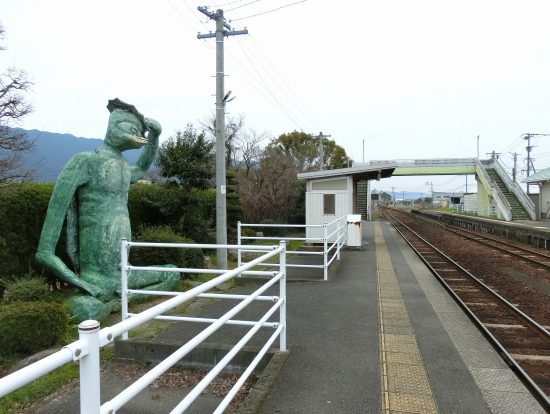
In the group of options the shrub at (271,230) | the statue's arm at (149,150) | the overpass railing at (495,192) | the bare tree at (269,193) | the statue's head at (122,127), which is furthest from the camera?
the overpass railing at (495,192)

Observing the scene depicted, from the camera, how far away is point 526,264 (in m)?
13.2

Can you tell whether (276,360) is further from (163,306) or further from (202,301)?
(202,301)

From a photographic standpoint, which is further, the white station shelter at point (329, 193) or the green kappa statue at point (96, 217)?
the white station shelter at point (329, 193)

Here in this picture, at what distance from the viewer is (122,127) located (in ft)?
23.3

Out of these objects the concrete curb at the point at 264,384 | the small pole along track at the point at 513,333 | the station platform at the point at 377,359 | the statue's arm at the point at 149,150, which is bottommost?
the small pole along track at the point at 513,333

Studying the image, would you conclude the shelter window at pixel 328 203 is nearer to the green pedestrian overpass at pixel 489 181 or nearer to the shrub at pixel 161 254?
the shrub at pixel 161 254

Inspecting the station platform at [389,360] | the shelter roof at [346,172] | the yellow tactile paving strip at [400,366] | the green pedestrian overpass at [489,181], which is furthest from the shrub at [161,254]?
the green pedestrian overpass at [489,181]

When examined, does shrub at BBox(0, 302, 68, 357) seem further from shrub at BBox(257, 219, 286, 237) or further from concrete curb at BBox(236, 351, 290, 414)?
shrub at BBox(257, 219, 286, 237)

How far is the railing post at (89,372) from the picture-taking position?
143 cm

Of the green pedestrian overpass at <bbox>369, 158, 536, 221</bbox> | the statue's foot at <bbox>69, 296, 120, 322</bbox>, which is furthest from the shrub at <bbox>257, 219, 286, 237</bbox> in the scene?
the statue's foot at <bbox>69, 296, 120, 322</bbox>

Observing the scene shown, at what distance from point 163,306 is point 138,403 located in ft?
7.82

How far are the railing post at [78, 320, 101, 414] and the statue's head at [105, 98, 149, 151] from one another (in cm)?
606

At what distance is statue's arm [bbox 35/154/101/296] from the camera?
20.9 feet

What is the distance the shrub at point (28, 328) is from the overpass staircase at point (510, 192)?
111 ft
